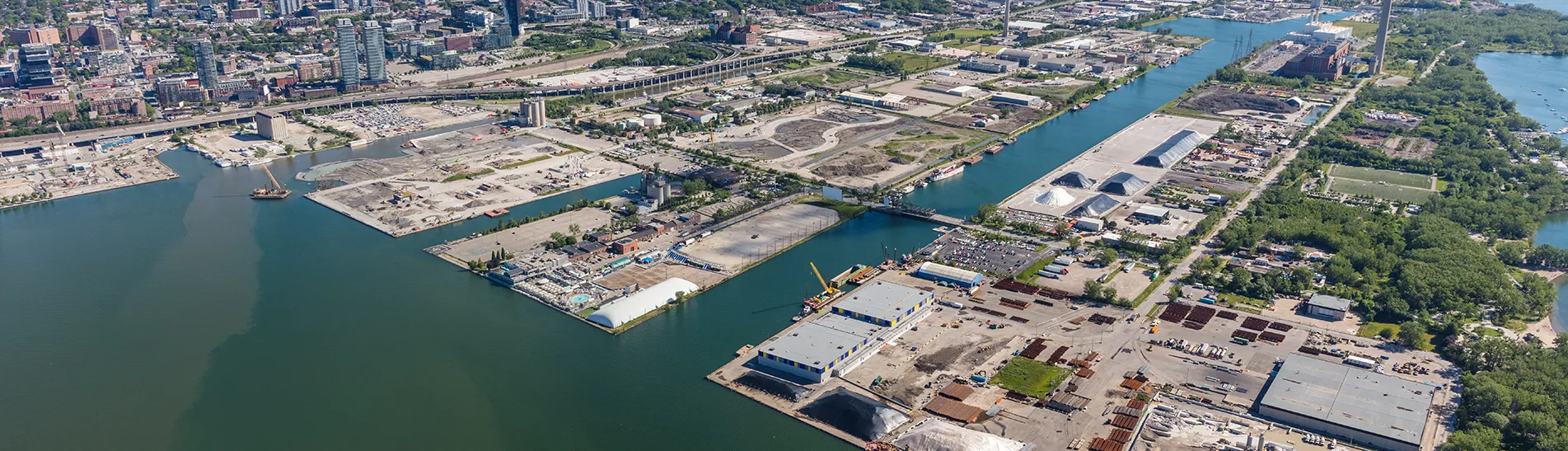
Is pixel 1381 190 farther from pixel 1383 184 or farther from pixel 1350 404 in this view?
pixel 1350 404

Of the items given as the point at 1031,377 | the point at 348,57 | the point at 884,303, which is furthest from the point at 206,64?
the point at 1031,377

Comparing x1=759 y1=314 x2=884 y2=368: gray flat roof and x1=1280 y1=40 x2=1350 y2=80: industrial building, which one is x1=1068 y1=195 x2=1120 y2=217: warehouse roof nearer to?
x1=759 y1=314 x2=884 y2=368: gray flat roof

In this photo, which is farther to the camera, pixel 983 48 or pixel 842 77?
pixel 983 48

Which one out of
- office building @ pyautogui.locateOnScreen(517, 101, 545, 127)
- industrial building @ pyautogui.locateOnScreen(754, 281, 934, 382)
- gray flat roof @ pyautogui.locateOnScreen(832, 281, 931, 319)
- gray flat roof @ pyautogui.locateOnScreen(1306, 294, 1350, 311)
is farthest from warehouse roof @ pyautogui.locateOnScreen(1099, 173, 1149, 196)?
office building @ pyautogui.locateOnScreen(517, 101, 545, 127)

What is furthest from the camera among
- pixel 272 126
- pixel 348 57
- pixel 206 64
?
pixel 348 57

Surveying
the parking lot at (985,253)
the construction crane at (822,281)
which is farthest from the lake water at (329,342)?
the parking lot at (985,253)

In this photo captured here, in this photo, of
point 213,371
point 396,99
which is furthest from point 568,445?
point 396,99
